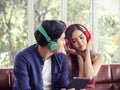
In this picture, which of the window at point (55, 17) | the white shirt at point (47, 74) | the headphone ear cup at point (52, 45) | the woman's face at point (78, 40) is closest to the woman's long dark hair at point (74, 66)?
the woman's face at point (78, 40)

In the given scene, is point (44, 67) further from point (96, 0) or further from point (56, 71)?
point (96, 0)

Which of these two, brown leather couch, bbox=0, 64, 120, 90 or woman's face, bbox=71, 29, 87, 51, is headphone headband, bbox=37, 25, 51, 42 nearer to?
woman's face, bbox=71, 29, 87, 51

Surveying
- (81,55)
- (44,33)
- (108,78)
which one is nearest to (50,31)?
(44,33)

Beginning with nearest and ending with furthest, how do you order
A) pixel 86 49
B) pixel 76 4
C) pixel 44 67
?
pixel 44 67 → pixel 86 49 → pixel 76 4

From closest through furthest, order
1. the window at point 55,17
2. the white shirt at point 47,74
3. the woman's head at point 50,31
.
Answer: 1. the woman's head at point 50,31
2. the white shirt at point 47,74
3. the window at point 55,17

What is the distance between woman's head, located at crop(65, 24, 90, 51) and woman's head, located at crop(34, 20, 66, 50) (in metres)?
0.34

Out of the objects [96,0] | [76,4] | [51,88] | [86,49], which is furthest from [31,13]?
[51,88]

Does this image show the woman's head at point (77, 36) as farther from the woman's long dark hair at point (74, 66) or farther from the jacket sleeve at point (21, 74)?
the jacket sleeve at point (21, 74)

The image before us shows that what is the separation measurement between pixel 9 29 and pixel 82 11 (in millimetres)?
1096

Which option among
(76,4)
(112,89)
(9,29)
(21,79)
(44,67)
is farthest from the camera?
(76,4)

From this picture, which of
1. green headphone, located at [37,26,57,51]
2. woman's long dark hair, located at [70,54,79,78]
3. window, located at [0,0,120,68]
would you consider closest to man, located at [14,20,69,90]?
green headphone, located at [37,26,57,51]

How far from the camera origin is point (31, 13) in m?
2.97

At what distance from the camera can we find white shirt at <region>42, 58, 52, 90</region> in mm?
1696

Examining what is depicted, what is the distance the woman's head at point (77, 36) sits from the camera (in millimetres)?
1894
